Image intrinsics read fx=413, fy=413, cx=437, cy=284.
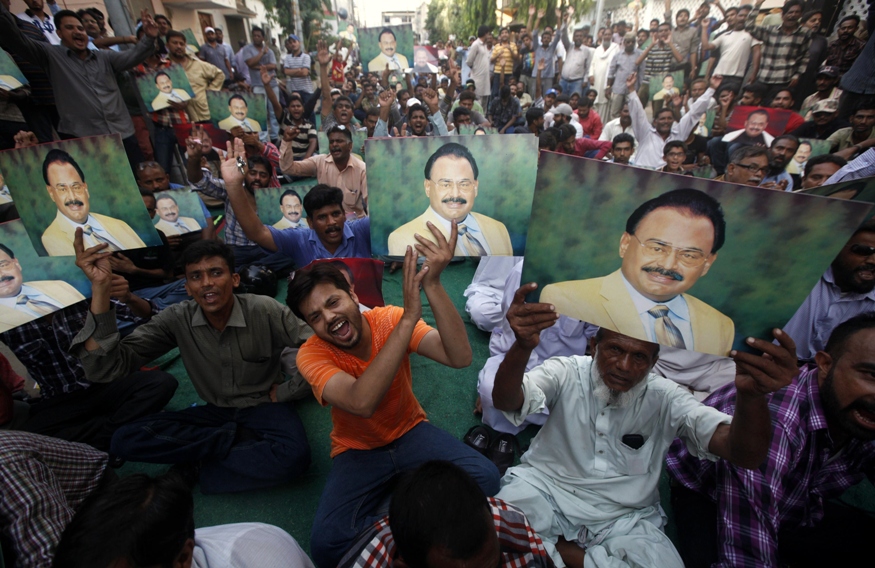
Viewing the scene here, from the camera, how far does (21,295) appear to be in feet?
6.48

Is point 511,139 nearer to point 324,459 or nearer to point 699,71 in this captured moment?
point 324,459

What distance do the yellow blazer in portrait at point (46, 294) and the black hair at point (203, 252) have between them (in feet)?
1.68

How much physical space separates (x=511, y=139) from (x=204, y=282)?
1814 millimetres

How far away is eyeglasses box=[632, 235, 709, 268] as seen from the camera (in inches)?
48.7

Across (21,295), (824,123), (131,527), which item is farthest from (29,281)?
(824,123)

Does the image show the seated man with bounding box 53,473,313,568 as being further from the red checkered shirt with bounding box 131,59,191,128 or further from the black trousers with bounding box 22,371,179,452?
the red checkered shirt with bounding box 131,59,191,128

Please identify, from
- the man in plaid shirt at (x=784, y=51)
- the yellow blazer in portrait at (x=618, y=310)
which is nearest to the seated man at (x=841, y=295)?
the yellow blazer in portrait at (x=618, y=310)

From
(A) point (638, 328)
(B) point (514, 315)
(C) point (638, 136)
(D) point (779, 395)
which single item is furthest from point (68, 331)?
(C) point (638, 136)

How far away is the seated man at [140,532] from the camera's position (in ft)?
3.52

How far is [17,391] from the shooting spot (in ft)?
8.75

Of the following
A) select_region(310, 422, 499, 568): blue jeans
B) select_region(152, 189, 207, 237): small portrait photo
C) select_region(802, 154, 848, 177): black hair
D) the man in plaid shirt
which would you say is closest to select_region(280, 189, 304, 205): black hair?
select_region(152, 189, 207, 237): small portrait photo

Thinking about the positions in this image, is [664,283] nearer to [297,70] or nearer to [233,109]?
[233,109]

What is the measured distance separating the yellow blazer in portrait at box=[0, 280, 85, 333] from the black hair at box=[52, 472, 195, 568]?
4.19 feet

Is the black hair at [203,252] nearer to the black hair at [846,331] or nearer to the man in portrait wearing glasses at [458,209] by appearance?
the man in portrait wearing glasses at [458,209]
